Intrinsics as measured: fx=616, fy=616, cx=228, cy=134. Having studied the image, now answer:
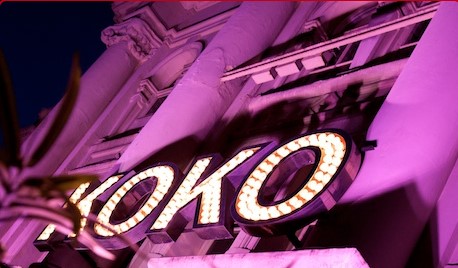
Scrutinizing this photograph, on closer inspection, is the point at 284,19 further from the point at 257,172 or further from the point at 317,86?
the point at 257,172

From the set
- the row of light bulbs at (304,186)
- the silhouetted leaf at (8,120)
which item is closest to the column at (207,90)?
the row of light bulbs at (304,186)

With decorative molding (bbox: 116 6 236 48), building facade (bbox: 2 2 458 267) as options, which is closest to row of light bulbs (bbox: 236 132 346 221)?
building facade (bbox: 2 2 458 267)

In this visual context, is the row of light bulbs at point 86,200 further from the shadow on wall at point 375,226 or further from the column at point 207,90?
the shadow on wall at point 375,226

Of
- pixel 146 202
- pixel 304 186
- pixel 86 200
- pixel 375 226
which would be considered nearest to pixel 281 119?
pixel 146 202

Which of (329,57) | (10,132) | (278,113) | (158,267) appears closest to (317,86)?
(278,113)

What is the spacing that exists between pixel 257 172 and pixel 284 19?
862 centimetres

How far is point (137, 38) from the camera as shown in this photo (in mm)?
19312

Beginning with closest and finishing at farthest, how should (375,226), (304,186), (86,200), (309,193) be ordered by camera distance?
(375,226) < (309,193) < (304,186) < (86,200)

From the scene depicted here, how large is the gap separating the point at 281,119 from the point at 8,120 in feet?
29.6

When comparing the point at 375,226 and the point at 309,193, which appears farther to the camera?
the point at 309,193

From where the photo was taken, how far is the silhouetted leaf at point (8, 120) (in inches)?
109

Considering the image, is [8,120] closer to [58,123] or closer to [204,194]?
[58,123]

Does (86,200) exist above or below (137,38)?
below

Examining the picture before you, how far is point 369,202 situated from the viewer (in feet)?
20.2
